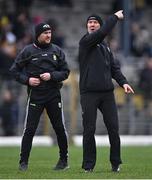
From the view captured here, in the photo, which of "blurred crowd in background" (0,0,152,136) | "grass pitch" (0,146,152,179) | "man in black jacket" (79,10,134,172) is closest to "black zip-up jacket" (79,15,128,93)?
"man in black jacket" (79,10,134,172)

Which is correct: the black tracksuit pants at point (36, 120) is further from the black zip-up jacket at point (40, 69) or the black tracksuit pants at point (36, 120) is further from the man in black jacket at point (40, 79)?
the black zip-up jacket at point (40, 69)

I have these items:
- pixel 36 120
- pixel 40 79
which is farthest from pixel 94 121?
pixel 40 79

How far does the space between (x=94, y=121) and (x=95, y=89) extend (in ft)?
1.54

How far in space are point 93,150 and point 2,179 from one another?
5.82 ft

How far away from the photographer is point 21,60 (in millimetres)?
13719

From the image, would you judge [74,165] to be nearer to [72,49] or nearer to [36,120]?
[36,120]

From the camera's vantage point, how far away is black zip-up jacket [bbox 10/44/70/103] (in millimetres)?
13664

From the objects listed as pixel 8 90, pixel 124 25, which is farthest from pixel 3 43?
pixel 124 25

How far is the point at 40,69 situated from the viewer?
1372cm

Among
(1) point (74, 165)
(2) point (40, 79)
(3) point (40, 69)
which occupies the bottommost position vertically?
(1) point (74, 165)

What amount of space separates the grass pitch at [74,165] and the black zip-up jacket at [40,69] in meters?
1.16

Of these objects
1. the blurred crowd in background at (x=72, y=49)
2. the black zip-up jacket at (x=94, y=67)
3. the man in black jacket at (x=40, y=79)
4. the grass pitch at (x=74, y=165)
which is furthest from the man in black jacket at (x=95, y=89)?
the blurred crowd in background at (x=72, y=49)

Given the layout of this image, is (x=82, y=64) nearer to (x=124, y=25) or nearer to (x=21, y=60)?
(x=21, y=60)

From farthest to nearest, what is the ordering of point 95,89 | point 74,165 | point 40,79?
point 74,165 → point 40,79 → point 95,89
